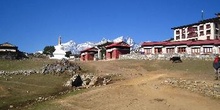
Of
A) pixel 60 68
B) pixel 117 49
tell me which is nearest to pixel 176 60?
pixel 60 68

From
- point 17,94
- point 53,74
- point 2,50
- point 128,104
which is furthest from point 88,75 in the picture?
point 2,50

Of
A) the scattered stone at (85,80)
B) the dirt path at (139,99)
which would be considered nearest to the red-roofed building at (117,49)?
the scattered stone at (85,80)

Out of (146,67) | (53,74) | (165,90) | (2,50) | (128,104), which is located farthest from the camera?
(2,50)

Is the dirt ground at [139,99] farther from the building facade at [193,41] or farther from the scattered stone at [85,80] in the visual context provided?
the building facade at [193,41]

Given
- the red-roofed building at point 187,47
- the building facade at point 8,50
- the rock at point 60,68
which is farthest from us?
the building facade at point 8,50

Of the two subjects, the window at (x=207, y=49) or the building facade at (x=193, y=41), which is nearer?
the window at (x=207, y=49)

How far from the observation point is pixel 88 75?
4750cm

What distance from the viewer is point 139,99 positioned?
28.4m

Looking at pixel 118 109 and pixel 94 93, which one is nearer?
pixel 118 109

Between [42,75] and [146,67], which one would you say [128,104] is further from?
[146,67]

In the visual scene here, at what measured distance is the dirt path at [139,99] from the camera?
2575cm

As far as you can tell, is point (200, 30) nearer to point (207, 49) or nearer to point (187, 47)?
point (187, 47)

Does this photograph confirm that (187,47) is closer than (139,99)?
No

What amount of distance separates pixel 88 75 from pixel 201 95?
22155mm
